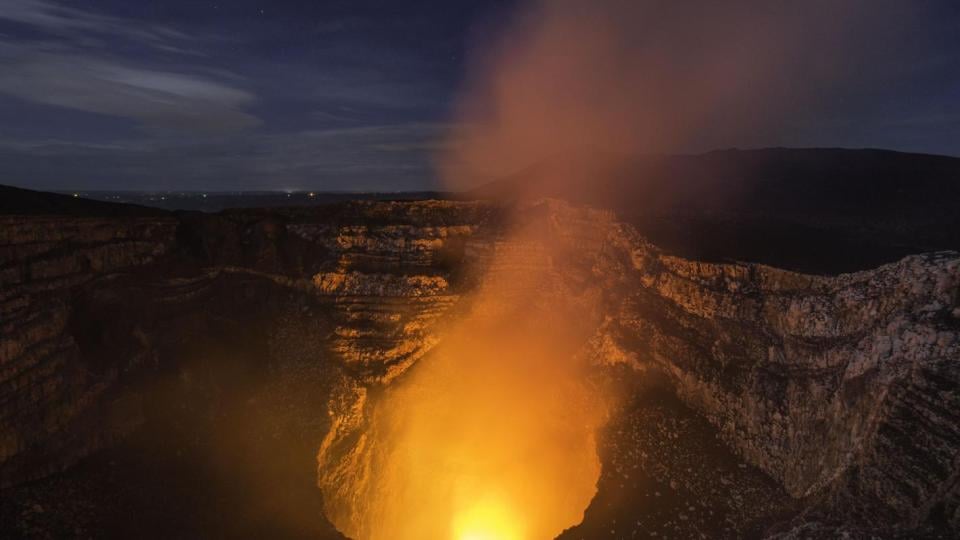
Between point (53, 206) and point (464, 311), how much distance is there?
15.7 metres

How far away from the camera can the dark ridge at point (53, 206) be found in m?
16.4

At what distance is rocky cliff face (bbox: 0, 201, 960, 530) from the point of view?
944 centimetres

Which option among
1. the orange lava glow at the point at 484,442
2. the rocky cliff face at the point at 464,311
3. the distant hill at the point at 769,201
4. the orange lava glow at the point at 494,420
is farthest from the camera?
the orange lava glow at the point at 484,442

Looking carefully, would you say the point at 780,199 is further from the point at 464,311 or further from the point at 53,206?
the point at 53,206

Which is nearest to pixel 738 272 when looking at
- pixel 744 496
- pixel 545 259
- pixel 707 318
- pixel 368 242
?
pixel 707 318

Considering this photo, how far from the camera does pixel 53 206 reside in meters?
17.9

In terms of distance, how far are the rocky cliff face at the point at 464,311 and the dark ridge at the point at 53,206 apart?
1088mm

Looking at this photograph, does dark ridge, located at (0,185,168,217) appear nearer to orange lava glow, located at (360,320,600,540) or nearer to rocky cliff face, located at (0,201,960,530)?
rocky cliff face, located at (0,201,960,530)

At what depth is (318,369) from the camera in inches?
798

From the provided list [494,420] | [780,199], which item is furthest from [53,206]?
[780,199]

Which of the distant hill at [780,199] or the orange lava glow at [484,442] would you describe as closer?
the distant hill at [780,199]

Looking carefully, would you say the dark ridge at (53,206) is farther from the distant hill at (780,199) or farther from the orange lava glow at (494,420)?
the distant hill at (780,199)

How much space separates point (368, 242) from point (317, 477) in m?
9.84

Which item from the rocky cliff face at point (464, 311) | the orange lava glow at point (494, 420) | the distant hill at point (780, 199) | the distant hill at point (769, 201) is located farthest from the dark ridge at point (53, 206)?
the distant hill at point (780, 199)
